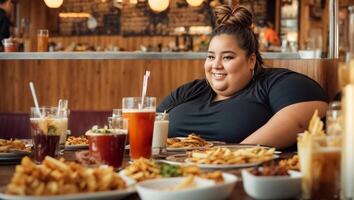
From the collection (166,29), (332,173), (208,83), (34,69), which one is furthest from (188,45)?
(332,173)

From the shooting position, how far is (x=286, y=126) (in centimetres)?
266

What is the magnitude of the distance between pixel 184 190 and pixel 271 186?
0.65 feet

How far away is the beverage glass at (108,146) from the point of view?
5.82 ft

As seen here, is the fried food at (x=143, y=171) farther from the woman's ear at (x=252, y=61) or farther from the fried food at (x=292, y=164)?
the woman's ear at (x=252, y=61)

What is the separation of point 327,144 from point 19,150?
112 centimetres

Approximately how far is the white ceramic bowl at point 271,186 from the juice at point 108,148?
558 millimetres

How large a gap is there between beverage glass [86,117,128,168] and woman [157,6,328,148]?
106cm

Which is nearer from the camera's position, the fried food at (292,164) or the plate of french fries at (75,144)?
the fried food at (292,164)

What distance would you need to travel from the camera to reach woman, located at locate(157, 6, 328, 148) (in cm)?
285

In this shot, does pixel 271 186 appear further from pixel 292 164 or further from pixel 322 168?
pixel 292 164

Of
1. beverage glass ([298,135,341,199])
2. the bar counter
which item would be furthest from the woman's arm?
the bar counter

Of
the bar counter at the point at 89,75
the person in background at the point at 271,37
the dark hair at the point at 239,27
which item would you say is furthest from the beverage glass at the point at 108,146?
the person in background at the point at 271,37

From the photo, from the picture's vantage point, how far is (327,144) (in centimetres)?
137

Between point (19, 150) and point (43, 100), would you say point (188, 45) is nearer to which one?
point (43, 100)
